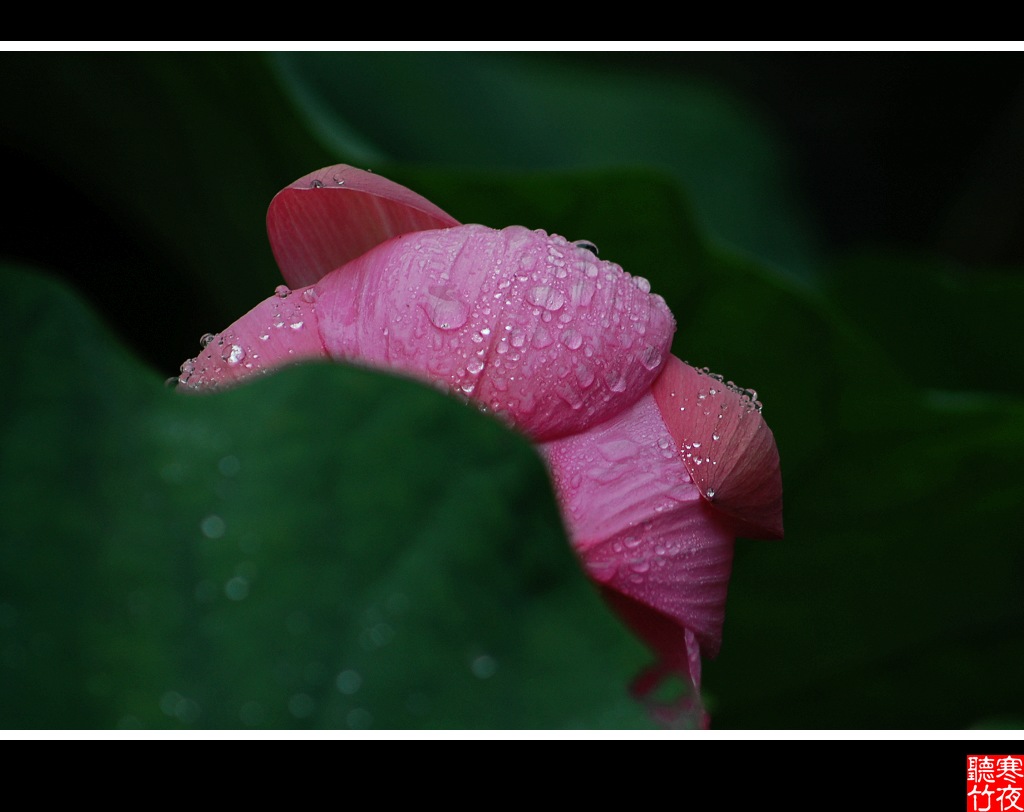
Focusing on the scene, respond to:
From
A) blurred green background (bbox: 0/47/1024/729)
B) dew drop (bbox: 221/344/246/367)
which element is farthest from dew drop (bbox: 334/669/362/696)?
dew drop (bbox: 221/344/246/367)

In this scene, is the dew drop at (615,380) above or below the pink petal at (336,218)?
below

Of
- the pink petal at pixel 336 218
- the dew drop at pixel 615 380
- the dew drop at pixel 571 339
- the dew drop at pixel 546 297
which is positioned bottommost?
the dew drop at pixel 615 380

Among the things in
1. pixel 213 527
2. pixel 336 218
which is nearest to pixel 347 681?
pixel 213 527

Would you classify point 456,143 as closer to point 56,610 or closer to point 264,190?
point 264,190

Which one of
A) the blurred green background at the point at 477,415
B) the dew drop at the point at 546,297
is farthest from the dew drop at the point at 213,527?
the dew drop at the point at 546,297

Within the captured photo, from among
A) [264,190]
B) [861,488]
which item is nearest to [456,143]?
[264,190]

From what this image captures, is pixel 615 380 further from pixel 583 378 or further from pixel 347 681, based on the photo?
pixel 347 681

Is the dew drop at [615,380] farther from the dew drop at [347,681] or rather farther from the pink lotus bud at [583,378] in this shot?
the dew drop at [347,681]

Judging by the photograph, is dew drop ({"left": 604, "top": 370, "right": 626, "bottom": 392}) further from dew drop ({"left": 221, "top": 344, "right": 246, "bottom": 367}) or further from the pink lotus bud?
dew drop ({"left": 221, "top": 344, "right": 246, "bottom": 367})
